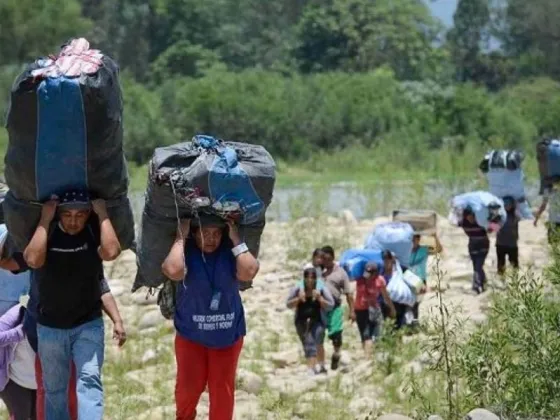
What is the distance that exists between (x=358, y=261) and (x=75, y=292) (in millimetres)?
5725

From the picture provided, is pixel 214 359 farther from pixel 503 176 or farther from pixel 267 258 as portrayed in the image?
pixel 267 258

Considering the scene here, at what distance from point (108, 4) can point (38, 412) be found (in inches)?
2182

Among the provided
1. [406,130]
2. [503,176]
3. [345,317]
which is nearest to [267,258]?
[503,176]

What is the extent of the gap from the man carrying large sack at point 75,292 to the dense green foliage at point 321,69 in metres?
19.0

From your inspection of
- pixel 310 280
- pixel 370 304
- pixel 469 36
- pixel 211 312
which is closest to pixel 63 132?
pixel 211 312

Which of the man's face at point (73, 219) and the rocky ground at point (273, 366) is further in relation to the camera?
the rocky ground at point (273, 366)

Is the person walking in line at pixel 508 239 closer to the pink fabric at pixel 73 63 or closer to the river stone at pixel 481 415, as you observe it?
the river stone at pixel 481 415

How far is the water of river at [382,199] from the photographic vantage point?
72.1 feet

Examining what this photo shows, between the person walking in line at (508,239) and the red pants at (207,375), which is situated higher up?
the red pants at (207,375)

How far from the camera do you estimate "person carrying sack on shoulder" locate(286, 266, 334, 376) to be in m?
10.7

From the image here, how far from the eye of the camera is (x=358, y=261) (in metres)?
11.5

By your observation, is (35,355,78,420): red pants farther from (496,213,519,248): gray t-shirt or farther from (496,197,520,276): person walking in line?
(496,213,519,248): gray t-shirt

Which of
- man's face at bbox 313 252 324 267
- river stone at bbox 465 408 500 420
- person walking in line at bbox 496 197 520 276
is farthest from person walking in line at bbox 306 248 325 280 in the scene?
river stone at bbox 465 408 500 420

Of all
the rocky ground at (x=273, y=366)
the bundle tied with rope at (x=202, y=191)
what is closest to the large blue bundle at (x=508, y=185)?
the rocky ground at (x=273, y=366)
